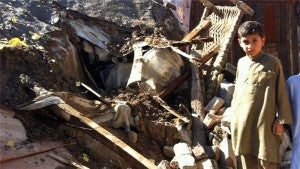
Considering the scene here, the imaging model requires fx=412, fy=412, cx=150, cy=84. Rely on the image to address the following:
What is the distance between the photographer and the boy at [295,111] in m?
2.91

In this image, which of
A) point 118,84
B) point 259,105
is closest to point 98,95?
point 118,84

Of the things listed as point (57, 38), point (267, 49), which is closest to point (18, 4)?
point (57, 38)

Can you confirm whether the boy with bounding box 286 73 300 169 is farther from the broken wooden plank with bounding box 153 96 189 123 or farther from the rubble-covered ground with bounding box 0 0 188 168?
the broken wooden plank with bounding box 153 96 189 123

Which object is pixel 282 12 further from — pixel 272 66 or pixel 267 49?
pixel 272 66

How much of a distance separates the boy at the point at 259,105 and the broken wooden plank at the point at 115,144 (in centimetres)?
91

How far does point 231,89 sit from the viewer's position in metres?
5.60

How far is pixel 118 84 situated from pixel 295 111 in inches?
125

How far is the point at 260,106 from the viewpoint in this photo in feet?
9.52

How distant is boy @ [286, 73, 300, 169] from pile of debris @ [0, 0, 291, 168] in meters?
1.10

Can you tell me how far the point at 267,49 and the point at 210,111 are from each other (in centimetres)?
474

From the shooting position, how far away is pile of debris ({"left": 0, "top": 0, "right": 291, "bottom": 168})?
3.97 metres

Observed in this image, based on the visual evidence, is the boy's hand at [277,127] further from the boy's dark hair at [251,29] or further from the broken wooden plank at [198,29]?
the broken wooden plank at [198,29]

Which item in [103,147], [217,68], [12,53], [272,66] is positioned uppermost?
[272,66]

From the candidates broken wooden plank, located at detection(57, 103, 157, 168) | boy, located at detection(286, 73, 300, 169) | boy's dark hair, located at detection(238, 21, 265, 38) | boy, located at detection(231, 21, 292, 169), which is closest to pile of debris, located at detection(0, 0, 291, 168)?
broken wooden plank, located at detection(57, 103, 157, 168)
